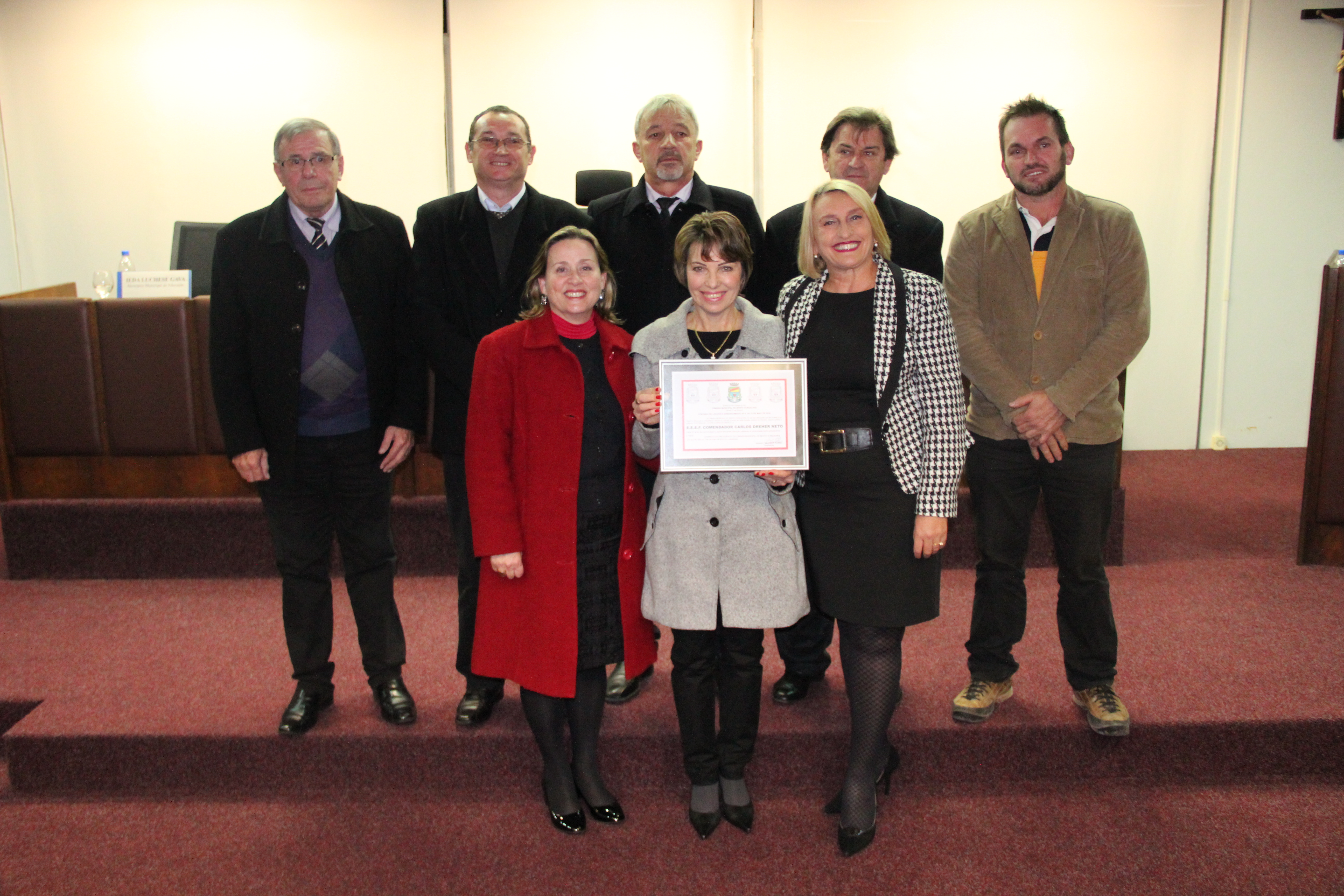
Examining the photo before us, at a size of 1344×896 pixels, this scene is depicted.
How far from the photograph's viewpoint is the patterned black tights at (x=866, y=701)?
225 centimetres

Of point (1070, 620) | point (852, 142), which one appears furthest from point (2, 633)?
point (1070, 620)

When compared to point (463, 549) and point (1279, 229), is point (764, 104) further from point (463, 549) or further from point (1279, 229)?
point (463, 549)

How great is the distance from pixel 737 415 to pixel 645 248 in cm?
85

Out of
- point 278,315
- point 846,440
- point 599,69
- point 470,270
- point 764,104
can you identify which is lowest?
point 846,440

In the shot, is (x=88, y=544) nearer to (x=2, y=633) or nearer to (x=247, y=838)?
(x=2, y=633)

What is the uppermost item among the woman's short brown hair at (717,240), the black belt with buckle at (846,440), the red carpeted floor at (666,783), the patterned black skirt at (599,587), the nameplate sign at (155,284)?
the woman's short brown hair at (717,240)

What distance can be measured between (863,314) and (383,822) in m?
1.71

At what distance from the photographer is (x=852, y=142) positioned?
2.78 metres

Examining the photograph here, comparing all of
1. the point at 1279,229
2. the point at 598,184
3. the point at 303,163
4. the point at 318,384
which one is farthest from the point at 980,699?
the point at 1279,229

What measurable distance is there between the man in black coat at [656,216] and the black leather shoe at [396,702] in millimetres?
1182

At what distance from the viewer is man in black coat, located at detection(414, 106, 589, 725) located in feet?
8.46

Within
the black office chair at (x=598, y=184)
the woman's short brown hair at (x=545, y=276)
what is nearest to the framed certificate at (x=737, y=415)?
the woman's short brown hair at (x=545, y=276)

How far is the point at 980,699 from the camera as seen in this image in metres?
2.65

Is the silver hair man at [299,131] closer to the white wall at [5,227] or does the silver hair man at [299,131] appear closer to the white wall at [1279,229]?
the white wall at [5,227]
